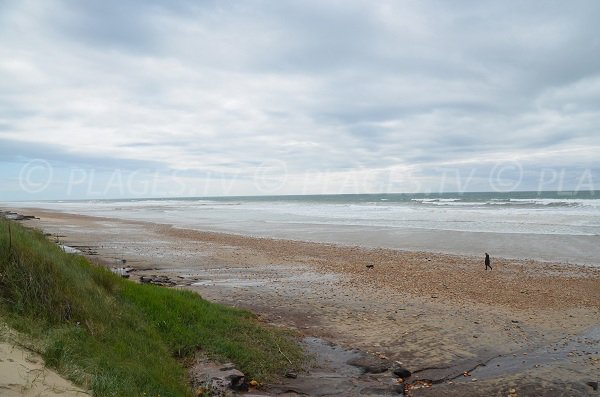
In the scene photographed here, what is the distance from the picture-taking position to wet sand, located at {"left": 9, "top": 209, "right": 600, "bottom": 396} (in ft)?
24.1

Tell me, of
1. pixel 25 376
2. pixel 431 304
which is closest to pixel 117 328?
pixel 25 376

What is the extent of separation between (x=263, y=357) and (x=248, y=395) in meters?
1.18

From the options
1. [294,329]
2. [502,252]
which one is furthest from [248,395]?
[502,252]

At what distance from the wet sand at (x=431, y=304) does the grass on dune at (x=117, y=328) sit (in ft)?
6.17

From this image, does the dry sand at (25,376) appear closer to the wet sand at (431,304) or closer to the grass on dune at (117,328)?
the grass on dune at (117,328)

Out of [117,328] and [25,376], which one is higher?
[25,376]

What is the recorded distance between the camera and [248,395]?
19.7ft

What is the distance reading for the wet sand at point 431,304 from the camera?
7.34 m

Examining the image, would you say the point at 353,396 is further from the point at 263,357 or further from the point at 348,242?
the point at 348,242

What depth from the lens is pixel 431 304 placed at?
1171 centimetres

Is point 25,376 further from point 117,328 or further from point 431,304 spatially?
point 431,304

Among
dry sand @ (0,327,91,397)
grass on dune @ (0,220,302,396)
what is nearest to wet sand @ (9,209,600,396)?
grass on dune @ (0,220,302,396)

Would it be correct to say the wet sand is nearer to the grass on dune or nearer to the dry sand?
the grass on dune

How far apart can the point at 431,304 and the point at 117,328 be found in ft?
26.3
